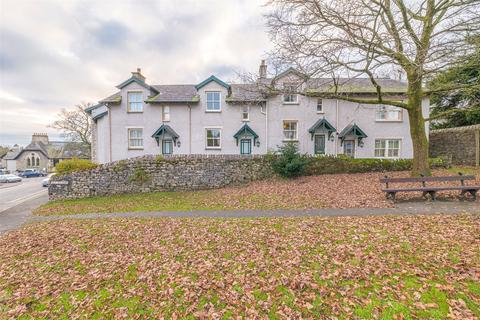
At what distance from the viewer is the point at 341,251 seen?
519cm

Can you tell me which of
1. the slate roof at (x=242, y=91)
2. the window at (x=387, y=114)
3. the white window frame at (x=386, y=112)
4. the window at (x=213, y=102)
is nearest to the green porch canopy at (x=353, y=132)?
the white window frame at (x=386, y=112)

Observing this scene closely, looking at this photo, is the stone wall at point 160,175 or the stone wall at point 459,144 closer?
the stone wall at point 160,175

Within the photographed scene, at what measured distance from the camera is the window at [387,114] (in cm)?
2102

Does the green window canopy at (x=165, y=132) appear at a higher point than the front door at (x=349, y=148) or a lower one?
higher

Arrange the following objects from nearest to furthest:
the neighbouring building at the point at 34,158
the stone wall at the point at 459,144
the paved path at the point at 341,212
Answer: the paved path at the point at 341,212 → the stone wall at the point at 459,144 → the neighbouring building at the point at 34,158

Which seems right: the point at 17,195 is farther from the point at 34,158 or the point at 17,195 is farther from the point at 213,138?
the point at 34,158

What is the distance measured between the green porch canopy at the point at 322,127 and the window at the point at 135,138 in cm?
1676

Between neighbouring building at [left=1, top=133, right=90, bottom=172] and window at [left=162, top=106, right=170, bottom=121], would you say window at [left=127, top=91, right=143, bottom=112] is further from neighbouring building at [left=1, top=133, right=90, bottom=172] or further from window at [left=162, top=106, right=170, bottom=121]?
neighbouring building at [left=1, top=133, right=90, bottom=172]

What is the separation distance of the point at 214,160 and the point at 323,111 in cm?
1199

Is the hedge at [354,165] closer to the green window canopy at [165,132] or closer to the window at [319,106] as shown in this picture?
the window at [319,106]

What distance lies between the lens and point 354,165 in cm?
1670

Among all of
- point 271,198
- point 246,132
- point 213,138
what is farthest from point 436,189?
point 213,138

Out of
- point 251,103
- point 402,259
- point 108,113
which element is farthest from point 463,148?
point 108,113

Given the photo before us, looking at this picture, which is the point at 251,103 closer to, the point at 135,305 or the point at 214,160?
the point at 214,160
